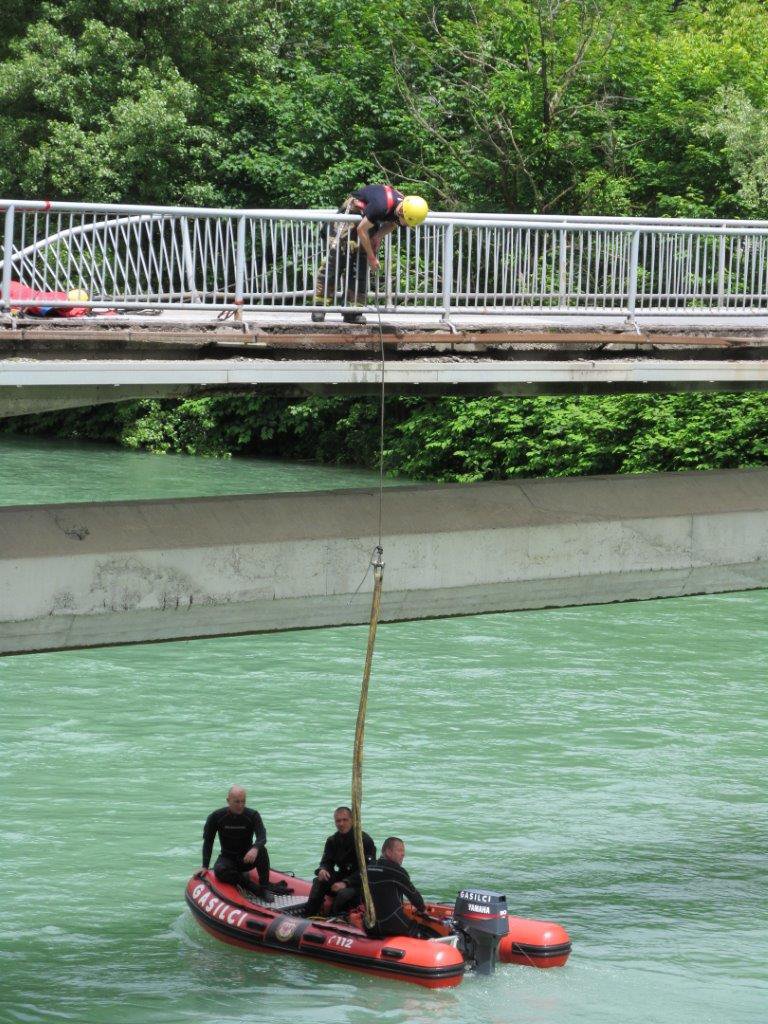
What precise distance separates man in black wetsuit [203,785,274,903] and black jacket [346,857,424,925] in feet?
3.78

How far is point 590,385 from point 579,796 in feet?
13.0

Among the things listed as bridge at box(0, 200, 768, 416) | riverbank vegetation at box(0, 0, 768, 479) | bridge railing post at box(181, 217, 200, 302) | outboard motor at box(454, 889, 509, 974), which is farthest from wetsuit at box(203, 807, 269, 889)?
riverbank vegetation at box(0, 0, 768, 479)

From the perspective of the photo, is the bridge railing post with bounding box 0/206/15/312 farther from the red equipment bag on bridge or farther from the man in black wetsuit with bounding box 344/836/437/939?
the man in black wetsuit with bounding box 344/836/437/939

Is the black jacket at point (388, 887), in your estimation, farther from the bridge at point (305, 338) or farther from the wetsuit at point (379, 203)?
the wetsuit at point (379, 203)

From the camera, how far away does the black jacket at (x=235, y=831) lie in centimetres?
1250

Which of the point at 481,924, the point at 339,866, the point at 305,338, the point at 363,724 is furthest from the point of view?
the point at 305,338

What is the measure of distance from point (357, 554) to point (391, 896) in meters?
2.68

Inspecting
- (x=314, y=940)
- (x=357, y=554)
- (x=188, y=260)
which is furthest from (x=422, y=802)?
(x=188, y=260)

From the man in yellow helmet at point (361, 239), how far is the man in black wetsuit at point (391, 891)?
4.26 m

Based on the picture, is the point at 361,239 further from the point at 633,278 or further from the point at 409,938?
the point at 409,938

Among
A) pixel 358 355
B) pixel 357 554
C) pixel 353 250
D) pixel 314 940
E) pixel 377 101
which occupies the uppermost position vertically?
pixel 377 101

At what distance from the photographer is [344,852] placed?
1208cm

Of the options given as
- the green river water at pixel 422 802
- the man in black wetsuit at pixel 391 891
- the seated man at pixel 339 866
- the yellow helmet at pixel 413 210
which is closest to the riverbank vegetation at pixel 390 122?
the green river water at pixel 422 802

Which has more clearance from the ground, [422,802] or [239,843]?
[239,843]
